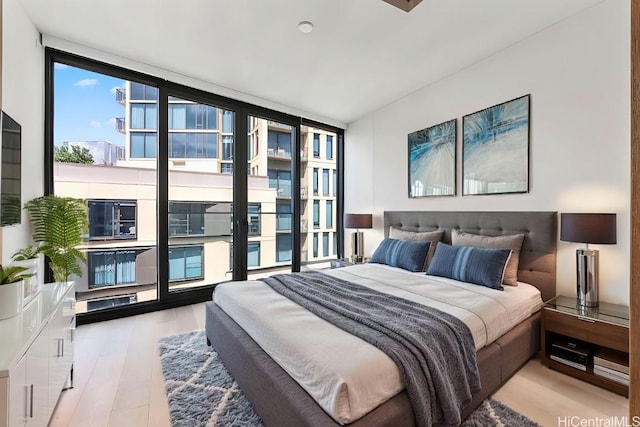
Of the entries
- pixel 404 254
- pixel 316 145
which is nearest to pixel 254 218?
pixel 316 145

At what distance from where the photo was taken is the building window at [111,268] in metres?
3.45

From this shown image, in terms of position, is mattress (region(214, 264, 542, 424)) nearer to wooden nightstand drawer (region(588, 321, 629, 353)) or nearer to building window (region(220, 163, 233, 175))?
wooden nightstand drawer (region(588, 321, 629, 353))

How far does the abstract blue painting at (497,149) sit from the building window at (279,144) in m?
2.56

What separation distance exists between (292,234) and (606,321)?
12.2 ft

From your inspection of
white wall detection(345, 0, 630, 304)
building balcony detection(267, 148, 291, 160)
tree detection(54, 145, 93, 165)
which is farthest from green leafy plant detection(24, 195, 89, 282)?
white wall detection(345, 0, 630, 304)

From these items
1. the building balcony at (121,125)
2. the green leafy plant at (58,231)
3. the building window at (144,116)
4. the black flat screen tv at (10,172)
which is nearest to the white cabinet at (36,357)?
the green leafy plant at (58,231)

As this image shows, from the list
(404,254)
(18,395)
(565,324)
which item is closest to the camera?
(18,395)

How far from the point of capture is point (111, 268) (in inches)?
140

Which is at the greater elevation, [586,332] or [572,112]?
[572,112]

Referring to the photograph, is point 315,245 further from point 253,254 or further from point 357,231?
point 253,254

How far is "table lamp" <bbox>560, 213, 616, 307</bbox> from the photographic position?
7.25ft

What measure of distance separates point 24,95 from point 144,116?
1.14 meters

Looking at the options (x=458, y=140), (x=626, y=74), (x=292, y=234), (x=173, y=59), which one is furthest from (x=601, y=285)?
(x=173, y=59)

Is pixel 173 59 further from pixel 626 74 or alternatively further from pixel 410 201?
pixel 626 74
